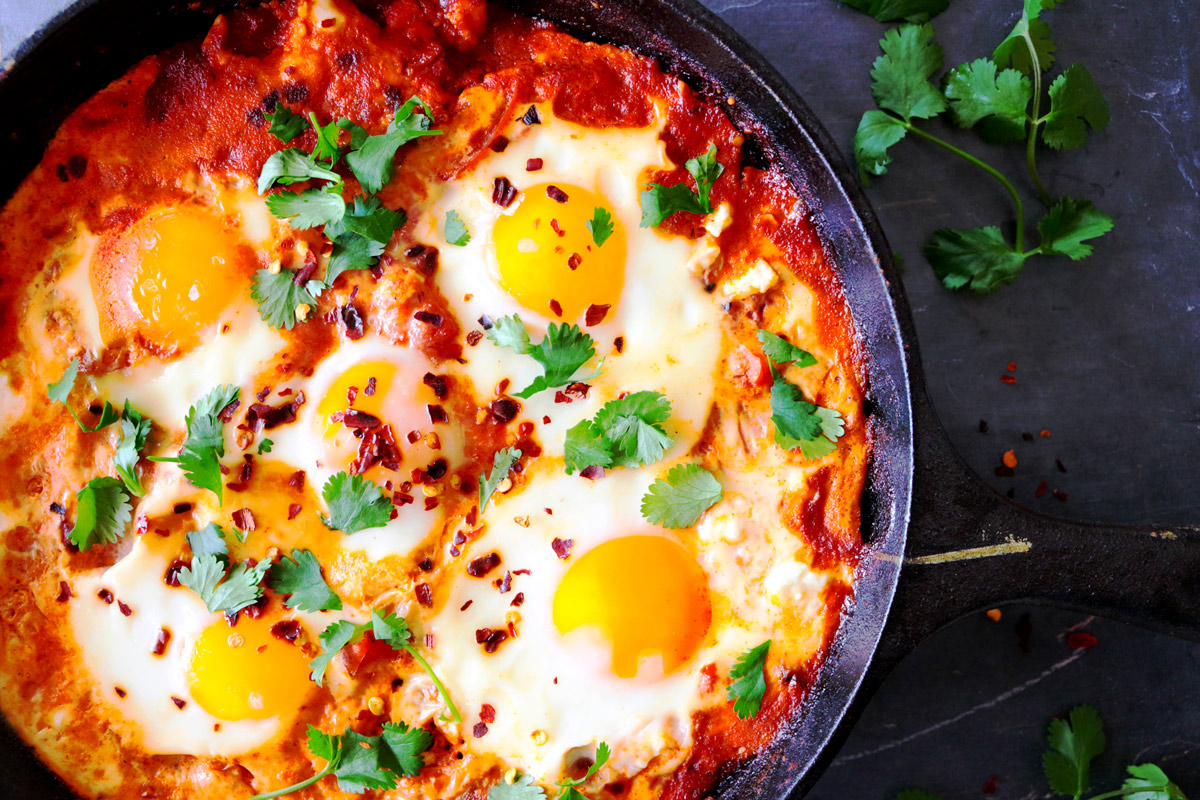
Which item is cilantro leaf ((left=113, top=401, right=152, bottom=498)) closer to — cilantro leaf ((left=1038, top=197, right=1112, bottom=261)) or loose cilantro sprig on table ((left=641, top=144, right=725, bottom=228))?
loose cilantro sprig on table ((left=641, top=144, right=725, bottom=228))

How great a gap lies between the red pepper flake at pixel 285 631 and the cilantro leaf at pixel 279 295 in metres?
0.97

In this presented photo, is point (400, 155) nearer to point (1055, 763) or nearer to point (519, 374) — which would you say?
point (519, 374)

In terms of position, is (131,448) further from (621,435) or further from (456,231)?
(621,435)

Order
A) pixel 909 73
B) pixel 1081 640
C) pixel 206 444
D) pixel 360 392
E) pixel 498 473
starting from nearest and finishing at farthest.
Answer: pixel 206 444
pixel 360 392
pixel 498 473
pixel 909 73
pixel 1081 640

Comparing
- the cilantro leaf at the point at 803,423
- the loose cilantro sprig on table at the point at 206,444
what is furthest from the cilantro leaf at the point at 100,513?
the cilantro leaf at the point at 803,423

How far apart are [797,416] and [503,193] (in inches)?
48.5

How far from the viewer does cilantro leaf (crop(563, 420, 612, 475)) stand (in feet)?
8.28

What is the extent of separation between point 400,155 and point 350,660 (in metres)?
1.69

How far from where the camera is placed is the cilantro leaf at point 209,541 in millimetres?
2447

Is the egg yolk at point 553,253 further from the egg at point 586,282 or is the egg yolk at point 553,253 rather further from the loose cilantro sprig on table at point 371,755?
the loose cilantro sprig on table at point 371,755

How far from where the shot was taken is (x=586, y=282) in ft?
8.50

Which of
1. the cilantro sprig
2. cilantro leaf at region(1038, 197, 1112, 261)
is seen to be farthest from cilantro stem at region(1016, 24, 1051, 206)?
the cilantro sprig

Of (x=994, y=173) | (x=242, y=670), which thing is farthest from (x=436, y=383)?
(x=994, y=173)

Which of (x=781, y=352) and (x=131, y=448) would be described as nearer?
(x=131, y=448)
